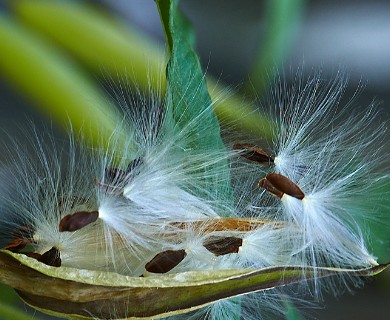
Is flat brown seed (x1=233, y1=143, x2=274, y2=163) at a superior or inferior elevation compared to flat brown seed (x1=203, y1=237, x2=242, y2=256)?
superior

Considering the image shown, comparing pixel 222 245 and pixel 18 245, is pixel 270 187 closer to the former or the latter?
pixel 222 245

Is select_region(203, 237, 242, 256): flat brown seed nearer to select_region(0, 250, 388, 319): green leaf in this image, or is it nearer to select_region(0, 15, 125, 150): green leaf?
select_region(0, 250, 388, 319): green leaf

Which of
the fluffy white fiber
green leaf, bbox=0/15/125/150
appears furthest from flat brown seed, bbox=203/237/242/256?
green leaf, bbox=0/15/125/150

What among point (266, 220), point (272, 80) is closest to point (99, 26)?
point (272, 80)

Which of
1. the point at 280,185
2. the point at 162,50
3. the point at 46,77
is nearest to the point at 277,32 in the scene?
the point at 162,50

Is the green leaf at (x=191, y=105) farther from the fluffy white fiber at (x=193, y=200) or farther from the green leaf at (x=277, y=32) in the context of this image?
the green leaf at (x=277, y=32)

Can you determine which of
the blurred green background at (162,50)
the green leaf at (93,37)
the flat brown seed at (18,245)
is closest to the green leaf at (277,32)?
the blurred green background at (162,50)

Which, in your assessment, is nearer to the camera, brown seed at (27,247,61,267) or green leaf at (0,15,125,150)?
brown seed at (27,247,61,267)
